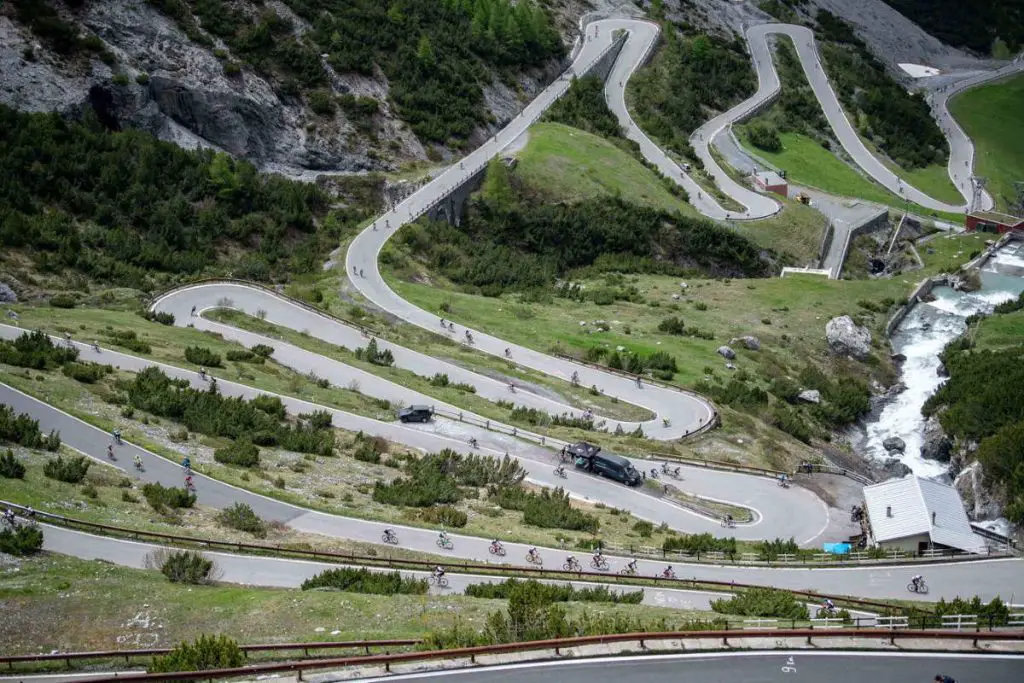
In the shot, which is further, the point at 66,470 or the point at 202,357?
the point at 202,357

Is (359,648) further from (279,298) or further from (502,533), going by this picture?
(279,298)

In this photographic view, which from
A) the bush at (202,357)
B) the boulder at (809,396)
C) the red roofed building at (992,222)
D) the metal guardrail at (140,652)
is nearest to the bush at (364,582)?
the metal guardrail at (140,652)

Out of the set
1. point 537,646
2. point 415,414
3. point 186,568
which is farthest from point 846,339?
point 186,568

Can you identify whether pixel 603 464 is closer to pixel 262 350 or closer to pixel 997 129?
pixel 262 350

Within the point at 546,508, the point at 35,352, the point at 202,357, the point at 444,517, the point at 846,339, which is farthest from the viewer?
the point at 846,339

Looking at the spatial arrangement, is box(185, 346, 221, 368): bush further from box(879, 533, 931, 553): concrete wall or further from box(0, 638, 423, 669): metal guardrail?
box(879, 533, 931, 553): concrete wall

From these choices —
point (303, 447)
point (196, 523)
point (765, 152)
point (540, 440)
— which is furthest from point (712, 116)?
point (196, 523)
